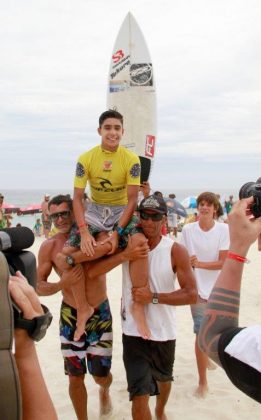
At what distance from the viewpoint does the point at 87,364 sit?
3707mm

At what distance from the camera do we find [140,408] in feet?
10.4

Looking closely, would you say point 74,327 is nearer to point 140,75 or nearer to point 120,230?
point 120,230

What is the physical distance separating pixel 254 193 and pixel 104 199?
248 cm

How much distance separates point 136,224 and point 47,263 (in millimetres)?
957

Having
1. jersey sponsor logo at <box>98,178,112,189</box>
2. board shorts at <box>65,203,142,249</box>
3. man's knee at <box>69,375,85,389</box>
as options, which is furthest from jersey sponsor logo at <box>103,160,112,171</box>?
man's knee at <box>69,375,85,389</box>

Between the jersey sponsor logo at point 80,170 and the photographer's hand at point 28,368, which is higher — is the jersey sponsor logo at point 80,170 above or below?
above

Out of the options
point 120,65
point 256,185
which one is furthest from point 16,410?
point 120,65

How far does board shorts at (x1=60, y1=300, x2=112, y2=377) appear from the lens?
359cm

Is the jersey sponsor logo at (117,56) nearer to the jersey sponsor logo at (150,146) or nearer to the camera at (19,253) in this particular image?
the jersey sponsor logo at (150,146)

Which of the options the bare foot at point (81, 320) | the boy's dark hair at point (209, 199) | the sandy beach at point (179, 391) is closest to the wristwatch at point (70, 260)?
the bare foot at point (81, 320)

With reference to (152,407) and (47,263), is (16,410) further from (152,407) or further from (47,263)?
(152,407)

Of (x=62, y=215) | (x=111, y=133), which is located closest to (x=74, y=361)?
(x=62, y=215)

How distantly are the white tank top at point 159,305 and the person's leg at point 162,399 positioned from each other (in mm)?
454

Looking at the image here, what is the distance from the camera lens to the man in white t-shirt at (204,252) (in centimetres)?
430
